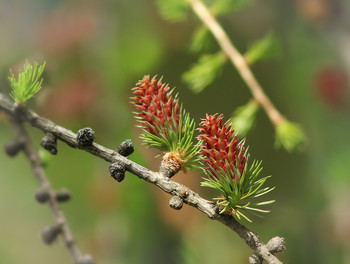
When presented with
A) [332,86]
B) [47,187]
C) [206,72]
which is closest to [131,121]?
[206,72]

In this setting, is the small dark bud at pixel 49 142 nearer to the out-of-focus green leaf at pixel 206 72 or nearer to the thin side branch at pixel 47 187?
the thin side branch at pixel 47 187

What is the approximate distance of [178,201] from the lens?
208mm

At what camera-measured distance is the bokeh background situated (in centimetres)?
52

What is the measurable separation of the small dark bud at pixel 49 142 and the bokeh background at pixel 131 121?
241mm

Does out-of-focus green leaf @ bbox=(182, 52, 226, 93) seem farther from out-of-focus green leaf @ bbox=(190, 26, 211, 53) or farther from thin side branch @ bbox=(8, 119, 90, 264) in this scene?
thin side branch @ bbox=(8, 119, 90, 264)

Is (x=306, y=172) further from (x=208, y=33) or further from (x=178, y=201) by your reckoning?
(x=178, y=201)

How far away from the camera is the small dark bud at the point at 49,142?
215mm

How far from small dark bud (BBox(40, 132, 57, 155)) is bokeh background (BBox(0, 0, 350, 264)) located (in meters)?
0.24

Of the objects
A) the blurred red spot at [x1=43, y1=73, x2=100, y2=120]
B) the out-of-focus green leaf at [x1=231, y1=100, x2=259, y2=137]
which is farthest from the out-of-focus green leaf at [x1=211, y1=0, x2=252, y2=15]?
the blurred red spot at [x1=43, y1=73, x2=100, y2=120]

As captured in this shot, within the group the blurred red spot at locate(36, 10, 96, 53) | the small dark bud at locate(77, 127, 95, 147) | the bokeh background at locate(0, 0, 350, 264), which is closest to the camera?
→ the small dark bud at locate(77, 127, 95, 147)

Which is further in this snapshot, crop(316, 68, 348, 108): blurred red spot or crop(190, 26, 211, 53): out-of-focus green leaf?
crop(316, 68, 348, 108): blurred red spot

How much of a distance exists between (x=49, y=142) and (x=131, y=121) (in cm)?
28

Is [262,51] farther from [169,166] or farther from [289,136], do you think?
[169,166]

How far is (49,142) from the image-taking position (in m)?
0.22
